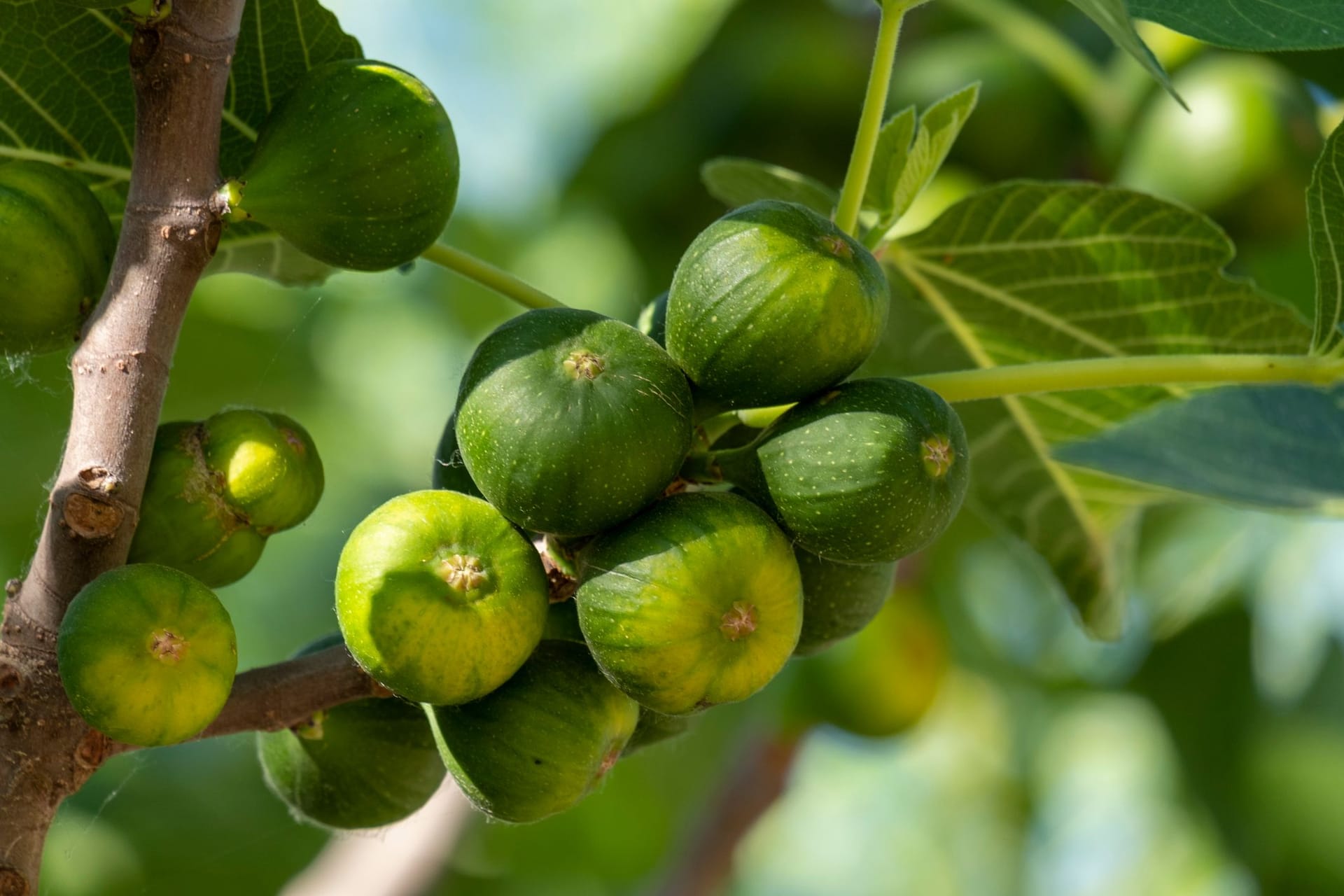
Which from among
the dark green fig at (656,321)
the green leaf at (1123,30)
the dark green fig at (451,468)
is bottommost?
the dark green fig at (451,468)

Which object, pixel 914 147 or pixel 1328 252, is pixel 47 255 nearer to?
pixel 914 147

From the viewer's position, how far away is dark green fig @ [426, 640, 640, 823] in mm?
1491

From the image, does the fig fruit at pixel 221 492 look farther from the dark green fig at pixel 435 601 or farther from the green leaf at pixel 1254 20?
the green leaf at pixel 1254 20

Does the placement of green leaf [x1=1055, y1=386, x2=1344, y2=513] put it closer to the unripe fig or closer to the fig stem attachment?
the fig stem attachment

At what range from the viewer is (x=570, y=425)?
1426mm

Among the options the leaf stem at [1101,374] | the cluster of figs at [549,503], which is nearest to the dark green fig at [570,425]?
the cluster of figs at [549,503]

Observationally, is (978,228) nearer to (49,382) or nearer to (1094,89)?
(1094,89)

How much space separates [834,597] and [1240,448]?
0.58m

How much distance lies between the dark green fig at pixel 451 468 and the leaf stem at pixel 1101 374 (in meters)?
0.54

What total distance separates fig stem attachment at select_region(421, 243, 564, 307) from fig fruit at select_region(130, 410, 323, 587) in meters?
0.32

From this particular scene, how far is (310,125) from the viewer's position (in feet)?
5.12

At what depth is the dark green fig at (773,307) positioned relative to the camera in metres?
1.49

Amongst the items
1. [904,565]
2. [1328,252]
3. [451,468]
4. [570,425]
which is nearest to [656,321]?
[451,468]

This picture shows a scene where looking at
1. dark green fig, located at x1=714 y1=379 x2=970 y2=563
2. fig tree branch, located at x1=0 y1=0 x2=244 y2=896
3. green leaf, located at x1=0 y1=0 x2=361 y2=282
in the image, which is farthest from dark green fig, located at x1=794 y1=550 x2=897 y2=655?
green leaf, located at x1=0 y1=0 x2=361 y2=282
